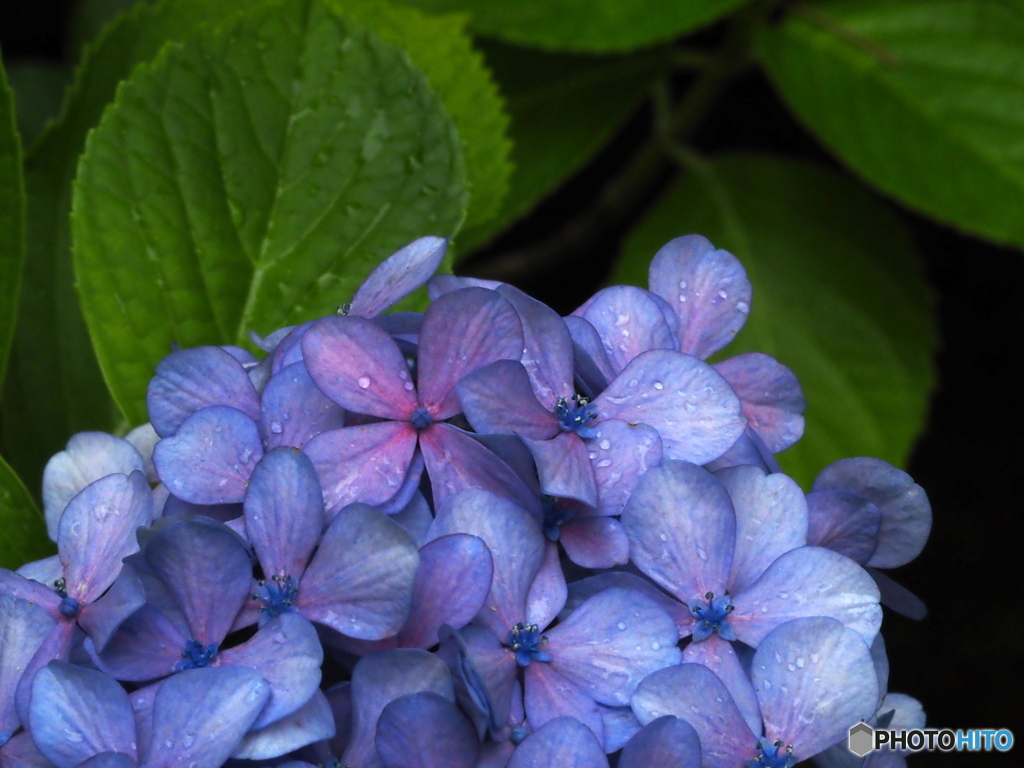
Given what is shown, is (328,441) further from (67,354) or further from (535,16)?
(535,16)

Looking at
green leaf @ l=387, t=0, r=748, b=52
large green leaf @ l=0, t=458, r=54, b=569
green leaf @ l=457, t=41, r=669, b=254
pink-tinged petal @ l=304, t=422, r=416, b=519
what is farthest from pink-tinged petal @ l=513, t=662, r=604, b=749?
green leaf @ l=457, t=41, r=669, b=254

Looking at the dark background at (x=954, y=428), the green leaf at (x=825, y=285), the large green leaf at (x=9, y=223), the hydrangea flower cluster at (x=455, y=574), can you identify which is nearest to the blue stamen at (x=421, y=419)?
the hydrangea flower cluster at (x=455, y=574)

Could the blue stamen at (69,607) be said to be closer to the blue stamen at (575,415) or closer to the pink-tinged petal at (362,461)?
the pink-tinged petal at (362,461)

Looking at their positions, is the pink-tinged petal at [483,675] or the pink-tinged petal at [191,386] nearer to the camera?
the pink-tinged petal at [483,675]

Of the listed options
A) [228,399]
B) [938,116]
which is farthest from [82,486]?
[938,116]

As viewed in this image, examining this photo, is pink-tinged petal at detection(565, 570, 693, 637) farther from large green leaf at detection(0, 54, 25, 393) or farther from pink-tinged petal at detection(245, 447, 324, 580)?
large green leaf at detection(0, 54, 25, 393)
